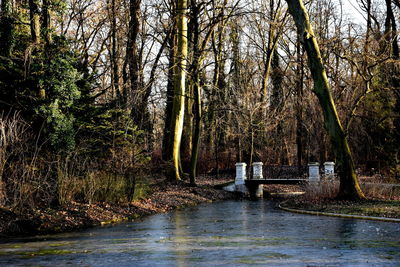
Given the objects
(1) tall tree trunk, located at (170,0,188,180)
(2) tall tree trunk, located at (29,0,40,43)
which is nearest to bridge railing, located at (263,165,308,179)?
(1) tall tree trunk, located at (170,0,188,180)

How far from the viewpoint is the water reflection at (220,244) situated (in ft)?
30.7

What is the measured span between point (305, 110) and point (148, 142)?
458 inches

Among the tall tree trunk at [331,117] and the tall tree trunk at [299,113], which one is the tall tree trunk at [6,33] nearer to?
the tall tree trunk at [331,117]

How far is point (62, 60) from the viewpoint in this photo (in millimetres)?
20406

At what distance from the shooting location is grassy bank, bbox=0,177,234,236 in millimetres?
14078

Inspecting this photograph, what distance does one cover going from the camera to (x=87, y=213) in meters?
Result: 16.2

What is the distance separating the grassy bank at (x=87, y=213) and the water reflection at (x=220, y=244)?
1041mm

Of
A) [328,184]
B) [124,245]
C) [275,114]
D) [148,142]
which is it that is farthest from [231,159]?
[124,245]

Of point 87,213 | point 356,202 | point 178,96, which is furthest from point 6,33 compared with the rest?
point 356,202

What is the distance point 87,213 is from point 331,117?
1006 cm

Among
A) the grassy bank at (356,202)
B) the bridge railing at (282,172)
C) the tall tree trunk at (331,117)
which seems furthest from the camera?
the bridge railing at (282,172)

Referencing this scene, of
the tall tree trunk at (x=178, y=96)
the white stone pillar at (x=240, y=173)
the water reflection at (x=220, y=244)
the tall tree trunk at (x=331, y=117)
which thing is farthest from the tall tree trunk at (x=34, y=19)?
the white stone pillar at (x=240, y=173)

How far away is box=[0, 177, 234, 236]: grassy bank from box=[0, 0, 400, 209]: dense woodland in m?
0.40

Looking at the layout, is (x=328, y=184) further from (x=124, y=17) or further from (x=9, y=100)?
(x=124, y=17)
